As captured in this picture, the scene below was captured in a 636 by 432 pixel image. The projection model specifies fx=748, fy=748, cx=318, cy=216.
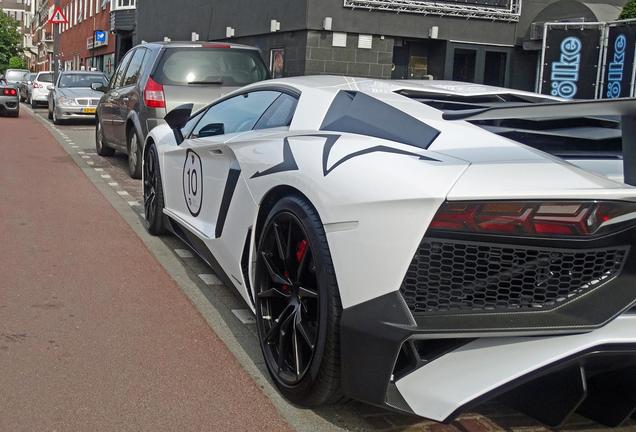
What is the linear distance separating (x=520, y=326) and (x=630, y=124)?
0.82 metres

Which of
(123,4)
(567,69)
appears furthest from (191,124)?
(123,4)

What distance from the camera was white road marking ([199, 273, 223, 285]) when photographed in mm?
5316

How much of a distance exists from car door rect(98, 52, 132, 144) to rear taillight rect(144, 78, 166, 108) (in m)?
1.68

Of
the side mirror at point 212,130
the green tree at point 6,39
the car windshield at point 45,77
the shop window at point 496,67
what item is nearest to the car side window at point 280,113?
the side mirror at point 212,130

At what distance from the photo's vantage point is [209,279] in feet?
17.7

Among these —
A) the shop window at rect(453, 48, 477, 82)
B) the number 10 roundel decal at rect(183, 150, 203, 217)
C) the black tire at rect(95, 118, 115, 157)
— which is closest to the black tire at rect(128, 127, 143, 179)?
the black tire at rect(95, 118, 115, 157)

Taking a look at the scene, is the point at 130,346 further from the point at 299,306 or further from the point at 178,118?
the point at 178,118

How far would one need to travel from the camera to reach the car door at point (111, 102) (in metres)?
10.6

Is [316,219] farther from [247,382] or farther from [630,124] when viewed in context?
[630,124]

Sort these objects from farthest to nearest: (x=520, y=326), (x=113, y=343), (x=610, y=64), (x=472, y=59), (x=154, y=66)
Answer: (x=472, y=59) < (x=610, y=64) < (x=154, y=66) < (x=113, y=343) < (x=520, y=326)

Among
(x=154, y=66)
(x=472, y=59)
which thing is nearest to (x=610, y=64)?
(x=472, y=59)

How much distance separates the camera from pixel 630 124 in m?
2.67

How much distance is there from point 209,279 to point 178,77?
13.9 ft

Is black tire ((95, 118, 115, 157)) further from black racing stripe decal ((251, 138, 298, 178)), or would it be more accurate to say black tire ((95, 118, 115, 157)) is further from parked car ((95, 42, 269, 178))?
black racing stripe decal ((251, 138, 298, 178))
